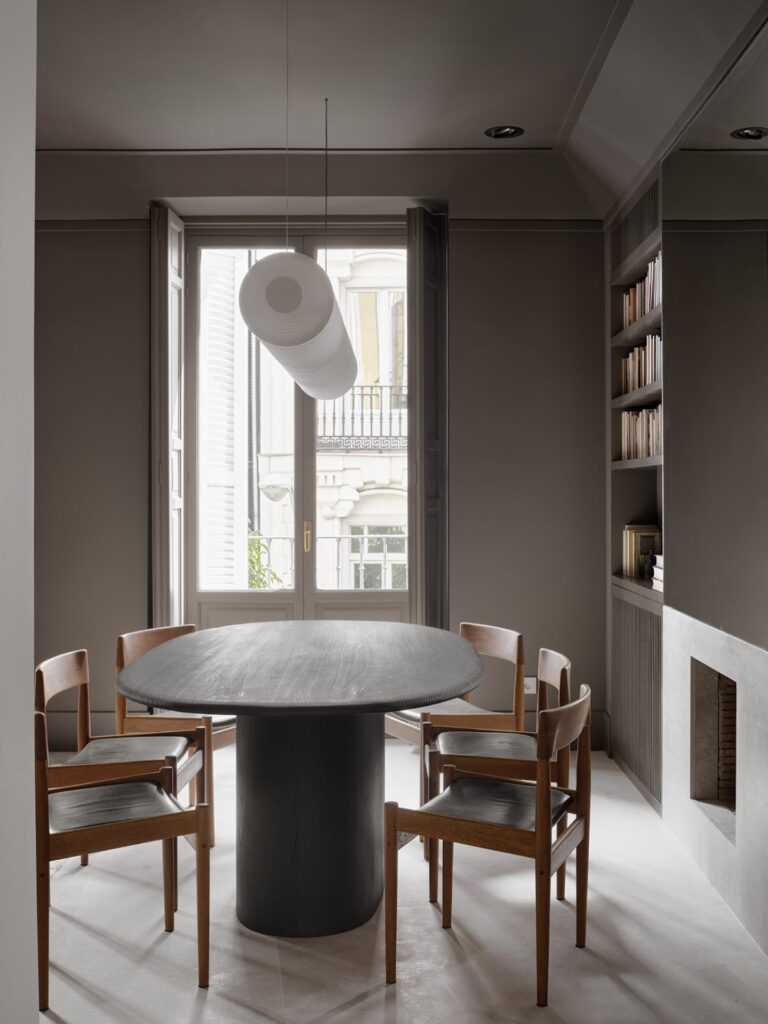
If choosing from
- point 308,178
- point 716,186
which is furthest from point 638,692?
point 308,178

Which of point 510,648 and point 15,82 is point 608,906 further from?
point 15,82

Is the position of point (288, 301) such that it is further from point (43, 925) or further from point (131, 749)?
point (43, 925)

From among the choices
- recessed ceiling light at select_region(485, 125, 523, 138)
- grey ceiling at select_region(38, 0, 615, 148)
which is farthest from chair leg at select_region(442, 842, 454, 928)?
recessed ceiling light at select_region(485, 125, 523, 138)

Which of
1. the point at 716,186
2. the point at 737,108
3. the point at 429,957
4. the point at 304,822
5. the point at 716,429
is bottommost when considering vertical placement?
the point at 429,957

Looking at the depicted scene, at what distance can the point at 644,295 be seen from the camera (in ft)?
13.8

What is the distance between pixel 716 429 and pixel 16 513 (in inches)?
133

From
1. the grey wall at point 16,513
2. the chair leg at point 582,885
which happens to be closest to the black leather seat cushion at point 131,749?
the chair leg at point 582,885

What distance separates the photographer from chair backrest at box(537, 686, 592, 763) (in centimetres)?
226

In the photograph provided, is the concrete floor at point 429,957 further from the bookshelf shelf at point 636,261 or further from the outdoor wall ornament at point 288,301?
the bookshelf shelf at point 636,261

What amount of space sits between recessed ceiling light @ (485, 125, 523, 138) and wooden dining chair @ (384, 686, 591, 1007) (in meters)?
3.05

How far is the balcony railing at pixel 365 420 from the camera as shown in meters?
5.20

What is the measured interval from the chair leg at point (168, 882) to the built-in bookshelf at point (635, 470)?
85.9 inches

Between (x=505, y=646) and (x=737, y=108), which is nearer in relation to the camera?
(x=737, y=108)

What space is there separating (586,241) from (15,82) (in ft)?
14.8
